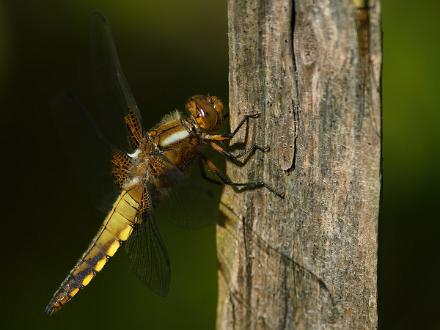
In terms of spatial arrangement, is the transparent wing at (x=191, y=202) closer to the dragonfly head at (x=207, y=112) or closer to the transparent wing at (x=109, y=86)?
the dragonfly head at (x=207, y=112)

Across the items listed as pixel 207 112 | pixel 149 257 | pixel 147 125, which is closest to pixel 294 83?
pixel 207 112

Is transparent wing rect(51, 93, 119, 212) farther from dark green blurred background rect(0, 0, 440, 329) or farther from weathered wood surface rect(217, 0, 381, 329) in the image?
weathered wood surface rect(217, 0, 381, 329)

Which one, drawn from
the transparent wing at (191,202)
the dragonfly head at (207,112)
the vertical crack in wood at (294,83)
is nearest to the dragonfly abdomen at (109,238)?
the transparent wing at (191,202)

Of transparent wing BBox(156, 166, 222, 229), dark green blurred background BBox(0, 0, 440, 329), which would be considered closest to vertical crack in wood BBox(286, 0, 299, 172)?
transparent wing BBox(156, 166, 222, 229)

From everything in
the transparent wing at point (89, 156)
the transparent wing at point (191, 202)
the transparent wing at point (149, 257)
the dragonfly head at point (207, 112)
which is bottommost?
the transparent wing at point (149, 257)

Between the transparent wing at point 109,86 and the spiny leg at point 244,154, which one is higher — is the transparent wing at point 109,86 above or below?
above

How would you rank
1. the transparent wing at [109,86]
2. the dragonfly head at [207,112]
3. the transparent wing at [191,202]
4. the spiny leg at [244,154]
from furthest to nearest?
the transparent wing at [109,86], the dragonfly head at [207,112], the transparent wing at [191,202], the spiny leg at [244,154]

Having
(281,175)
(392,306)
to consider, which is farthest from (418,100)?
(281,175)
